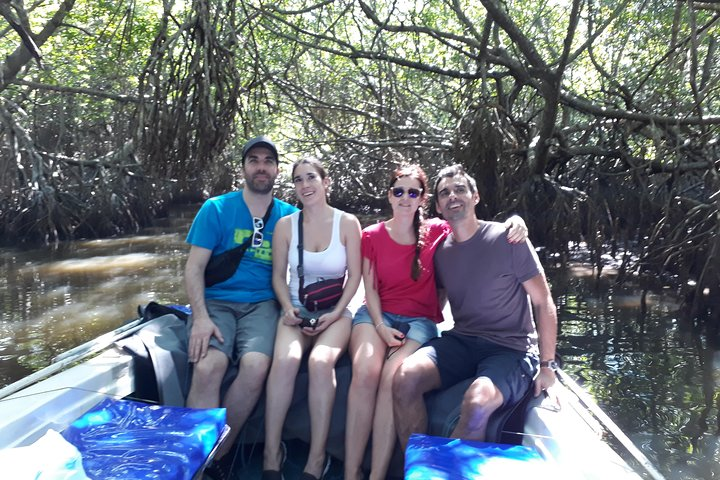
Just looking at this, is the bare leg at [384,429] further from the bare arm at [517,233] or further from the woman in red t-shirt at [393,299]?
the bare arm at [517,233]

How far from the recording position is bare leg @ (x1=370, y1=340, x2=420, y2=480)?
2.24 m

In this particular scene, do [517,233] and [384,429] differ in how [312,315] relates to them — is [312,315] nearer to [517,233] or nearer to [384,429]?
[384,429]

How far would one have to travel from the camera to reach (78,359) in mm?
2512

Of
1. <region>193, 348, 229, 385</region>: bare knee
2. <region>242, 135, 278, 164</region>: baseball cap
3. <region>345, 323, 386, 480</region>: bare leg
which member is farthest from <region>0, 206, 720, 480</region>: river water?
<region>242, 135, 278, 164</region>: baseball cap

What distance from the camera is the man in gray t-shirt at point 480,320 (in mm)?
2258

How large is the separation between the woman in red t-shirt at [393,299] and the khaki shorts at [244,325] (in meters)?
0.33

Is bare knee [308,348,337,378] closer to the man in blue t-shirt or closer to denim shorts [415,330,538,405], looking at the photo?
the man in blue t-shirt

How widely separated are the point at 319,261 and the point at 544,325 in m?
0.92

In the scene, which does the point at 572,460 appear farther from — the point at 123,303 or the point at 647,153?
the point at 647,153

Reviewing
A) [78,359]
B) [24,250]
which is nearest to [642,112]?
[78,359]

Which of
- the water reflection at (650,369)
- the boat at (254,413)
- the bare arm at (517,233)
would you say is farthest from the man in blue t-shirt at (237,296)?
the water reflection at (650,369)

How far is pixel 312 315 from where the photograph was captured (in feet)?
8.79

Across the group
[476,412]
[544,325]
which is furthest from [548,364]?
[476,412]

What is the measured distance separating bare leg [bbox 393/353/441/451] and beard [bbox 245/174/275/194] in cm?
103
